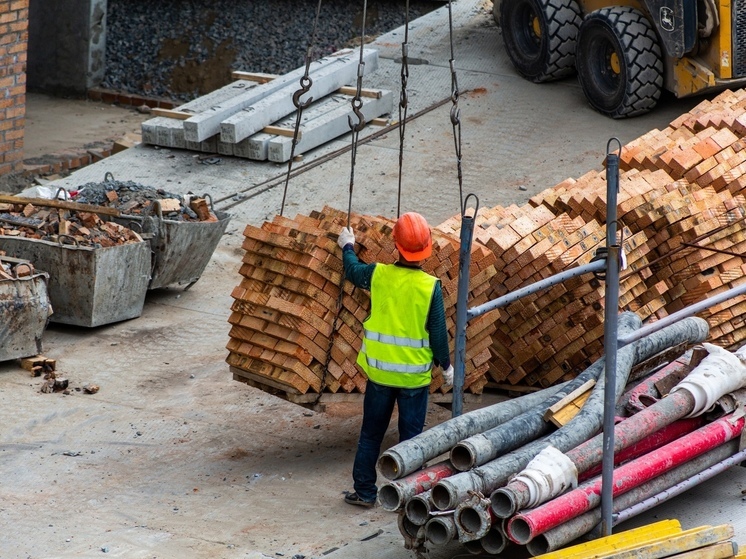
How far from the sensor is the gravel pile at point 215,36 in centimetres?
2150

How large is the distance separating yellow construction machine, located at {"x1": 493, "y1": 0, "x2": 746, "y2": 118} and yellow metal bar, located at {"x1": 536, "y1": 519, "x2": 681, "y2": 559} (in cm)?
843

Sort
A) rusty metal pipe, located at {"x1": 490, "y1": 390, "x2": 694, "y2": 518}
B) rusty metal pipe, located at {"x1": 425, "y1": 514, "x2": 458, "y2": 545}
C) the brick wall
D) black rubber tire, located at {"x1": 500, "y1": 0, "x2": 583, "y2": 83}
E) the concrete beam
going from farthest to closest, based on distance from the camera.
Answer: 1. black rubber tire, located at {"x1": 500, "y1": 0, "x2": 583, "y2": 83}
2. the concrete beam
3. the brick wall
4. rusty metal pipe, located at {"x1": 425, "y1": 514, "x2": 458, "y2": 545}
5. rusty metal pipe, located at {"x1": 490, "y1": 390, "x2": 694, "y2": 518}

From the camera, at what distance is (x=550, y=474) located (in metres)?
6.19

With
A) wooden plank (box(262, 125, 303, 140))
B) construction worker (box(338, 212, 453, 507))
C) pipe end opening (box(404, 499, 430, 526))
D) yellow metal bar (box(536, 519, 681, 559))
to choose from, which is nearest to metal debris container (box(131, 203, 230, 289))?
wooden plank (box(262, 125, 303, 140))

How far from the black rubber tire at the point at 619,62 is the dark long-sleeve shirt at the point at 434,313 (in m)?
7.89

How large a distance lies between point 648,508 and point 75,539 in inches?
→ 132

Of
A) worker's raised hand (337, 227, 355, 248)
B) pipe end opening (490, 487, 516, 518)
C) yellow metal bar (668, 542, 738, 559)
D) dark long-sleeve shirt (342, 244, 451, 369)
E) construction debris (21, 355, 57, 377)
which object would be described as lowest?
construction debris (21, 355, 57, 377)

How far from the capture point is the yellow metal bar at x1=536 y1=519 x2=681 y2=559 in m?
5.96

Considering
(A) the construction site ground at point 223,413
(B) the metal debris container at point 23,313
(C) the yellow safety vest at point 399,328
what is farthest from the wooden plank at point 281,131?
(C) the yellow safety vest at point 399,328

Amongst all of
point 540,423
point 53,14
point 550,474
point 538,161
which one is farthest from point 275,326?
point 53,14

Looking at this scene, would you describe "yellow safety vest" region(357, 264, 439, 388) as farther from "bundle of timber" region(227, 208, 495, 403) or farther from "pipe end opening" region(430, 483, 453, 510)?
"pipe end opening" region(430, 483, 453, 510)

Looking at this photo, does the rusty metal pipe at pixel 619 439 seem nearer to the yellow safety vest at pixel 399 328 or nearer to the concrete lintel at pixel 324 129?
the yellow safety vest at pixel 399 328

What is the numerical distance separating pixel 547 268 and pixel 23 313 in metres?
4.40

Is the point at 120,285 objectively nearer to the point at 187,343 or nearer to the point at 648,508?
the point at 187,343
